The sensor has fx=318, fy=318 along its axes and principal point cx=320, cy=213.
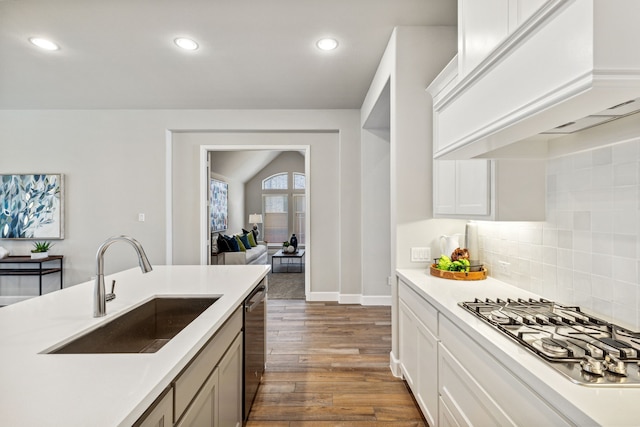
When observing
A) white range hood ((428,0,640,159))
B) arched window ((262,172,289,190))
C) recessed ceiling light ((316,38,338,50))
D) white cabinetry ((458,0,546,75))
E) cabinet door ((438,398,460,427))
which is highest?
recessed ceiling light ((316,38,338,50))

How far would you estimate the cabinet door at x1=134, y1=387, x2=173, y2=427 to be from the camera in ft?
2.63

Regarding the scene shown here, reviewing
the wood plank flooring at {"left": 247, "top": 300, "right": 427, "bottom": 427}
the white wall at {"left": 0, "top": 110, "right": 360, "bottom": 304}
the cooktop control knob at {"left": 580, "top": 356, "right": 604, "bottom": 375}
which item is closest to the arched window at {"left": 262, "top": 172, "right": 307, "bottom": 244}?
the white wall at {"left": 0, "top": 110, "right": 360, "bottom": 304}

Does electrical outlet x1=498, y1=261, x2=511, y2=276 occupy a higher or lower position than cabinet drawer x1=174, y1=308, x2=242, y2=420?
higher

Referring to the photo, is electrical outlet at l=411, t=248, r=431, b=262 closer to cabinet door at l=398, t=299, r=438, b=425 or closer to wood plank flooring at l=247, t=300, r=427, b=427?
cabinet door at l=398, t=299, r=438, b=425

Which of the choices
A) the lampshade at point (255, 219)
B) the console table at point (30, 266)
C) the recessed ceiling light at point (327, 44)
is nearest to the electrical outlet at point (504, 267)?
the recessed ceiling light at point (327, 44)

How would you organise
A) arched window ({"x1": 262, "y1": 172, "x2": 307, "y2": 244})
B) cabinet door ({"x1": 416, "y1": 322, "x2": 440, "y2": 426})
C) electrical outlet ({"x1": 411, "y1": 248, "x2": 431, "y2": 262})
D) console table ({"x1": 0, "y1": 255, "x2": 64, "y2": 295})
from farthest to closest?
arched window ({"x1": 262, "y1": 172, "x2": 307, "y2": 244})
console table ({"x1": 0, "y1": 255, "x2": 64, "y2": 295})
electrical outlet ({"x1": 411, "y1": 248, "x2": 431, "y2": 262})
cabinet door ({"x1": 416, "y1": 322, "x2": 440, "y2": 426})

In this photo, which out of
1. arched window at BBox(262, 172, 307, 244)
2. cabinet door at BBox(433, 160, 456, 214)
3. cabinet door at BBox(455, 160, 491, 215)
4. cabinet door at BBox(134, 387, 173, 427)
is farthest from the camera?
arched window at BBox(262, 172, 307, 244)

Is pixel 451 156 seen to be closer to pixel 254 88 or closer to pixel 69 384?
pixel 69 384

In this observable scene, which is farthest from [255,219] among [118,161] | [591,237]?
[591,237]

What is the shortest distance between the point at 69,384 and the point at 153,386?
0.22 metres

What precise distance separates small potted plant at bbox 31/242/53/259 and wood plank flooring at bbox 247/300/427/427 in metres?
3.35

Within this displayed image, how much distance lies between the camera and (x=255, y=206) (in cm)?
1026

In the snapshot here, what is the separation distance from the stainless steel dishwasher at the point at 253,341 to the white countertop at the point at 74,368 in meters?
Result: 0.39

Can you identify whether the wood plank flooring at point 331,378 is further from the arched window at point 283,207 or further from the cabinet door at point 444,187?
the arched window at point 283,207
